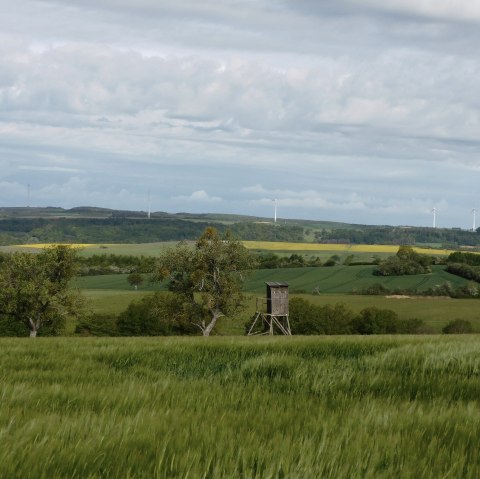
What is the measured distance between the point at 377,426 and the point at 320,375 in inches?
109

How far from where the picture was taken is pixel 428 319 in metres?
105

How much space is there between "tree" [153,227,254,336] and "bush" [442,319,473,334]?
1339 inches

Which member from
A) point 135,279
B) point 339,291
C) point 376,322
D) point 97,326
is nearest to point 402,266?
point 339,291

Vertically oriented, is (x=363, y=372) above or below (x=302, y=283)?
above

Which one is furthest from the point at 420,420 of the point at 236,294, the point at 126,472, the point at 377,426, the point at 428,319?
the point at 428,319

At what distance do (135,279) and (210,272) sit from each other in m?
75.8

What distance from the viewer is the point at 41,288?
245 ft

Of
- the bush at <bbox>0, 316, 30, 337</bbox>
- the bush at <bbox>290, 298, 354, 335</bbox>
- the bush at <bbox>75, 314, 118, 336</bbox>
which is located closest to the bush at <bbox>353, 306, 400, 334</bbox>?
the bush at <bbox>290, 298, 354, 335</bbox>

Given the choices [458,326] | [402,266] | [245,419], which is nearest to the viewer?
[245,419]

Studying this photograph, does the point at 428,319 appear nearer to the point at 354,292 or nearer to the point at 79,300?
the point at 354,292

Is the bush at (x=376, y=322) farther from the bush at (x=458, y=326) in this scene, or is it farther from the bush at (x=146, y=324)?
the bush at (x=146, y=324)

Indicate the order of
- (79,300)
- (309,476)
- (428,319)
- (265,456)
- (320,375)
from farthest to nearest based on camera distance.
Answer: (428,319) < (79,300) < (320,375) < (265,456) < (309,476)

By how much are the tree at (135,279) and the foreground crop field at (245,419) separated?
464 feet

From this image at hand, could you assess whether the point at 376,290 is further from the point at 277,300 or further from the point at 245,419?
the point at 245,419
